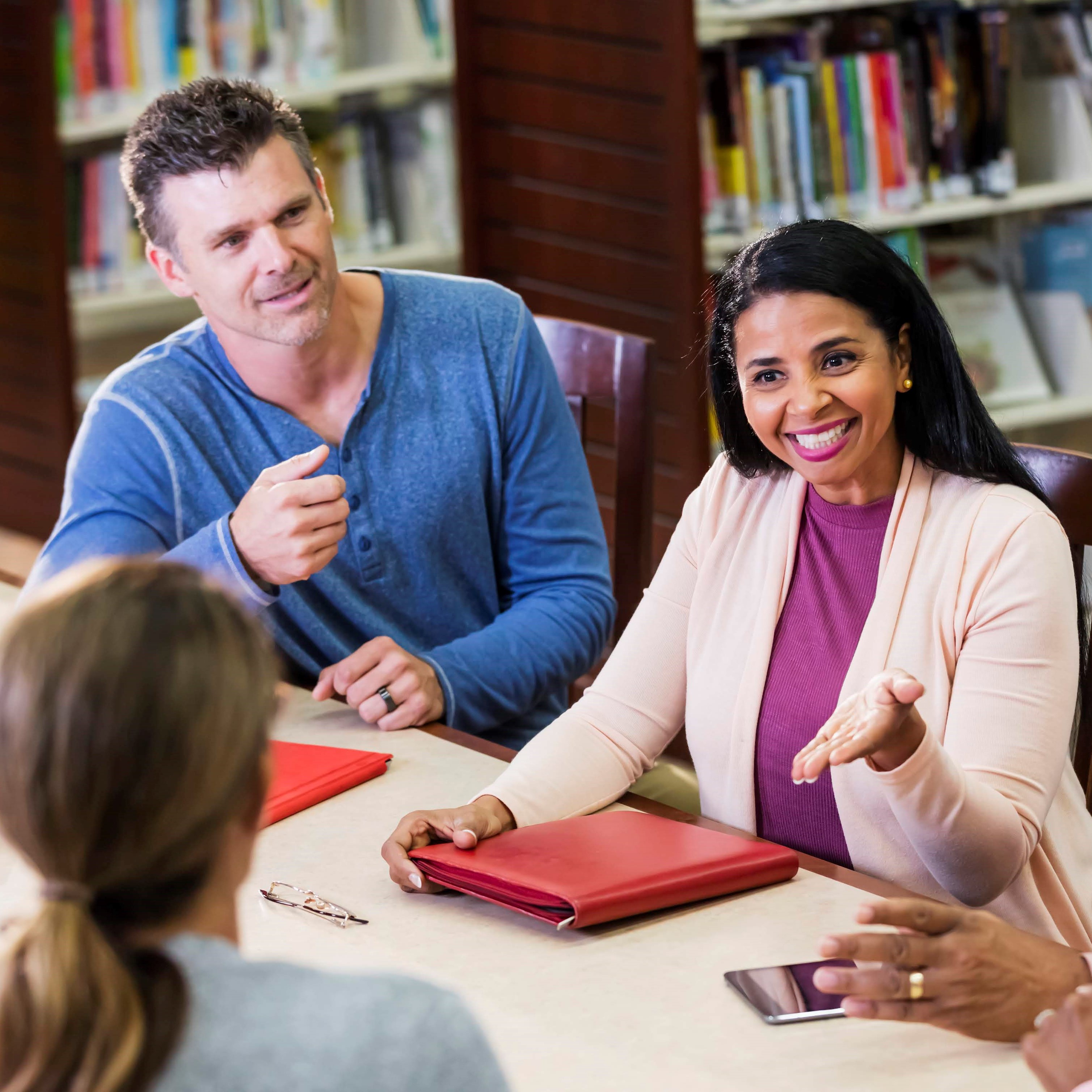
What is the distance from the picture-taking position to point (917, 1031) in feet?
3.21

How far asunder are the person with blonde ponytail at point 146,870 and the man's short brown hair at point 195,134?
1166 mm

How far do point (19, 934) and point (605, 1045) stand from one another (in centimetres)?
47

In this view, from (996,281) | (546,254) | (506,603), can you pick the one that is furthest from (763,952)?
(996,281)

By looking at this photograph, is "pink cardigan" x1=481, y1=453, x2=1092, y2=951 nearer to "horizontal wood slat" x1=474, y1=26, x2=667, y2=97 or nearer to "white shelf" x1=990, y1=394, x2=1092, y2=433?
"horizontal wood slat" x1=474, y1=26, x2=667, y2=97

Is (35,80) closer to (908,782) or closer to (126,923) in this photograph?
(908,782)

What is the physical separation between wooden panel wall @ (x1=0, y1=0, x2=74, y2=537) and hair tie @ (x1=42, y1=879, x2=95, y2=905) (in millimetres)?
2604

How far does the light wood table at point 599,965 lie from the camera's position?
941 millimetres

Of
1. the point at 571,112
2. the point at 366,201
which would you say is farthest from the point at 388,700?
the point at 366,201

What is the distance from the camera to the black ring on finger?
158cm

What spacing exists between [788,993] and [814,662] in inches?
18.7

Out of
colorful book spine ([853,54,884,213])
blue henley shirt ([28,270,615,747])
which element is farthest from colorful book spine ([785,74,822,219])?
blue henley shirt ([28,270,615,747])

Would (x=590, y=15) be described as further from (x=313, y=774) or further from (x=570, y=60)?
(x=313, y=774)

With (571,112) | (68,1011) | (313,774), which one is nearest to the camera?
(68,1011)

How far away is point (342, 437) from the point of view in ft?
5.93
